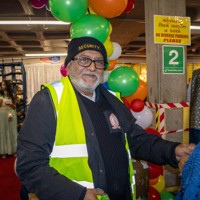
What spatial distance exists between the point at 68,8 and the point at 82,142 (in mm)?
1591

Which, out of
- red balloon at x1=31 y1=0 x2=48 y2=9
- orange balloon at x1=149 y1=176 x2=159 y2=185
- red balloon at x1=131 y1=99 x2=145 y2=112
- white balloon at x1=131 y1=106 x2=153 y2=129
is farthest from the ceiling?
orange balloon at x1=149 y1=176 x2=159 y2=185

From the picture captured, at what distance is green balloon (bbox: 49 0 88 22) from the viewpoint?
255cm

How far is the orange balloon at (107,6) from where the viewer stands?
8.67 feet

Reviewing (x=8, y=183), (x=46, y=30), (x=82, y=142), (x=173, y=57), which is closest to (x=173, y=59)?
(x=173, y=57)

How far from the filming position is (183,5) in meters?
3.55

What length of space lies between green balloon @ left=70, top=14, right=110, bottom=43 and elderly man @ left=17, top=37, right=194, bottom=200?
2.62ft

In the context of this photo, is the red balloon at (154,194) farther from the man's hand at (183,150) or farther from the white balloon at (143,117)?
the man's hand at (183,150)

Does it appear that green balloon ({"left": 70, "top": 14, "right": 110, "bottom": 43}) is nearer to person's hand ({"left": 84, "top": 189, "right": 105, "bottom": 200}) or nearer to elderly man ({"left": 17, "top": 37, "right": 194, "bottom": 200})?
elderly man ({"left": 17, "top": 37, "right": 194, "bottom": 200})

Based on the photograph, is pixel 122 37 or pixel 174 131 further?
pixel 122 37

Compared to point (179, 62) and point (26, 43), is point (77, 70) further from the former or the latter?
point (26, 43)

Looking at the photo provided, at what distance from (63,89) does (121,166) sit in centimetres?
64

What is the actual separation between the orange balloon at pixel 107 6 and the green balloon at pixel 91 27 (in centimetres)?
7

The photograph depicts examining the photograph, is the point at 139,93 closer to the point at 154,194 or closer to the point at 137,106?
the point at 137,106

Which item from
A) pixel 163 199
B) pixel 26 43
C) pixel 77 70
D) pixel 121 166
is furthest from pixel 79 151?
pixel 26 43
